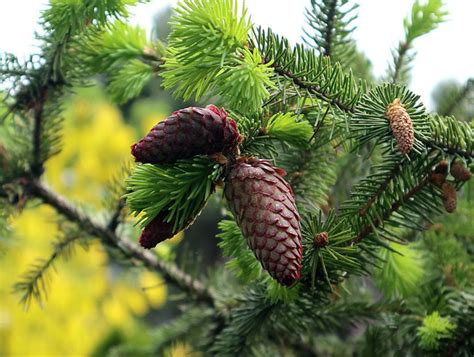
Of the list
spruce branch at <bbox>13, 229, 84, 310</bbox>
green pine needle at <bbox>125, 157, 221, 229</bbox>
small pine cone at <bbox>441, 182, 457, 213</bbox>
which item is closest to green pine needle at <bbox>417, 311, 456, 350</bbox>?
small pine cone at <bbox>441, 182, 457, 213</bbox>

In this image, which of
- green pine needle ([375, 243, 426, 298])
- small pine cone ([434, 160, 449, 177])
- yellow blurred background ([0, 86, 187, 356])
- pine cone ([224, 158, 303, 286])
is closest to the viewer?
pine cone ([224, 158, 303, 286])

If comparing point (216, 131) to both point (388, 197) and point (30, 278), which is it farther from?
point (30, 278)

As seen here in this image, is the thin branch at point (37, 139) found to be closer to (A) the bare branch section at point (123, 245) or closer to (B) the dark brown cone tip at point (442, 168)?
(A) the bare branch section at point (123, 245)

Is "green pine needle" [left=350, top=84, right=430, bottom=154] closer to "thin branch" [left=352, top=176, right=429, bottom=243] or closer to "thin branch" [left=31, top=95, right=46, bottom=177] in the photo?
"thin branch" [left=352, top=176, right=429, bottom=243]

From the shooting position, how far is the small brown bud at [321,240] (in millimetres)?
418

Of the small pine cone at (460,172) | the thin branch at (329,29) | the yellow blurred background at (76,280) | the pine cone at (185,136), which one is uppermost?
the thin branch at (329,29)

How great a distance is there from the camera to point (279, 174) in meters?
0.42

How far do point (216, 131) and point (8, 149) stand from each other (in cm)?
37

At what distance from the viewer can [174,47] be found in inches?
15.8

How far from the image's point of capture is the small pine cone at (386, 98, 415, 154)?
393 millimetres

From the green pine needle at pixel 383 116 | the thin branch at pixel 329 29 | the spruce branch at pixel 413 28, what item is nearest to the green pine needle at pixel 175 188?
the green pine needle at pixel 383 116

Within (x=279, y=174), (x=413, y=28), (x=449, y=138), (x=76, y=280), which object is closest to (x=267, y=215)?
(x=279, y=174)

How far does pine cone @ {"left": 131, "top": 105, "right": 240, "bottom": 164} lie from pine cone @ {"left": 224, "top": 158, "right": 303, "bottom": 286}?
26mm

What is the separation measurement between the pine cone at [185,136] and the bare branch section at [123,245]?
0.35 meters
